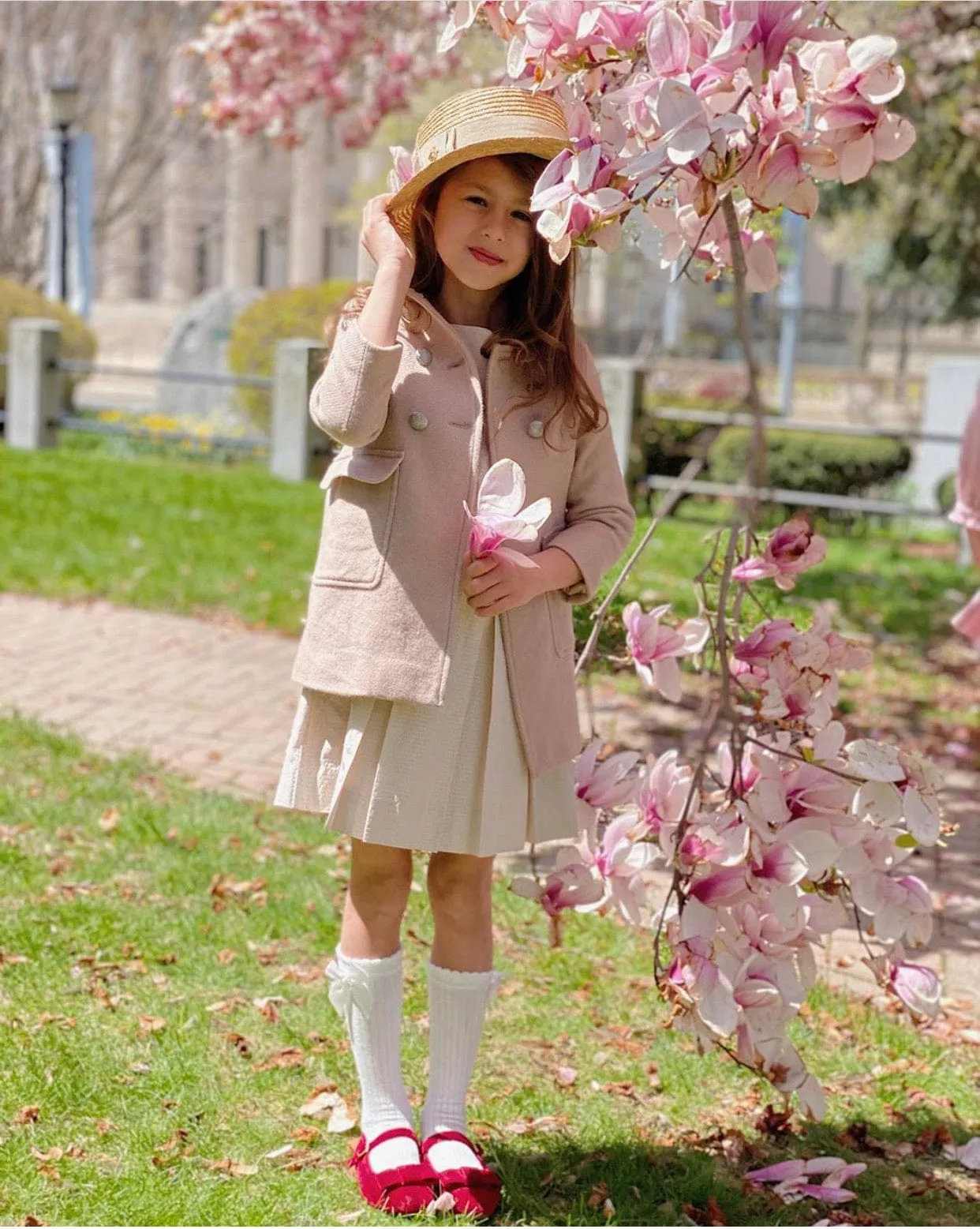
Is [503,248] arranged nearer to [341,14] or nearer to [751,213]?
[751,213]

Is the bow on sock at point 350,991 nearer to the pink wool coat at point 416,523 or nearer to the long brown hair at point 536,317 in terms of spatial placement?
the pink wool coat at point 416,523

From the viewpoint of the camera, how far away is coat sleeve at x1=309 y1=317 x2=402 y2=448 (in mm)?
2342

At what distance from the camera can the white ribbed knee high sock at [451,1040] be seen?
265 cm

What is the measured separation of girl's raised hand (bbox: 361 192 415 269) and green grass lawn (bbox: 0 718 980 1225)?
158 centimetres

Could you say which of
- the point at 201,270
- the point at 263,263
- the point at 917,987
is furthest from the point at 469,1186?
the point at 263,263

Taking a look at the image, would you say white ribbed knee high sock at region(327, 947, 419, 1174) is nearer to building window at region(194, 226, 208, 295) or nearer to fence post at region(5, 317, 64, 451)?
fence post at region(5, 317, 64, 451)

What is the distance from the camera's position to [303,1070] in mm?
3062

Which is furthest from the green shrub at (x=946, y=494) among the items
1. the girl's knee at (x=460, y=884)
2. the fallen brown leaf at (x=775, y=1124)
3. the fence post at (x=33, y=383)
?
the girl's knee at (x=460, y=884)

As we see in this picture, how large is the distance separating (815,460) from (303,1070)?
10965mm

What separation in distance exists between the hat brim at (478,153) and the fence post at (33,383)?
1089cm

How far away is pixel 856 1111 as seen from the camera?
3.07m

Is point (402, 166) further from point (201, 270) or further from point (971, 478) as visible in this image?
point (201, 270)

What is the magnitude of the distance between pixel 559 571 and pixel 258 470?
1040 centimetres

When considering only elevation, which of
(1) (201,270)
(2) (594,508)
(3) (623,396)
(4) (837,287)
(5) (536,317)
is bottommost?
(2) (594,508)
